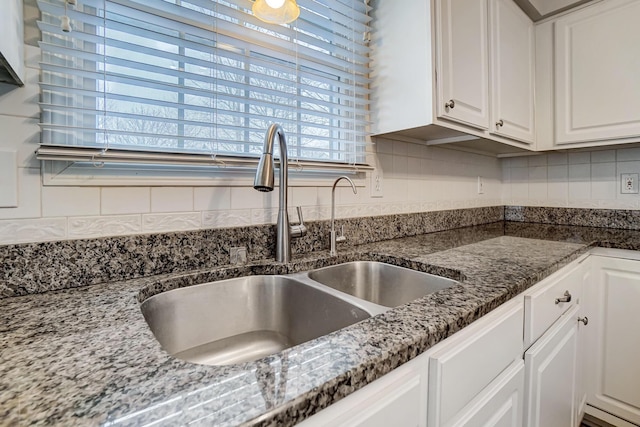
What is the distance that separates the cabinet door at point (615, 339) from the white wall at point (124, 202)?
0.93 m

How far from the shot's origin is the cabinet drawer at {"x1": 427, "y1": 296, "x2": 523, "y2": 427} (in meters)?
0.55

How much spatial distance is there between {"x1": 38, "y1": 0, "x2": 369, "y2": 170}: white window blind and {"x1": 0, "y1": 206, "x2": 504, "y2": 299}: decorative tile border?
0.23 m

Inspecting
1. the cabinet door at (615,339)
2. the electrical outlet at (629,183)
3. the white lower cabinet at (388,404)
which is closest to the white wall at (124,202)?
the white lower cabinet at (388,404)

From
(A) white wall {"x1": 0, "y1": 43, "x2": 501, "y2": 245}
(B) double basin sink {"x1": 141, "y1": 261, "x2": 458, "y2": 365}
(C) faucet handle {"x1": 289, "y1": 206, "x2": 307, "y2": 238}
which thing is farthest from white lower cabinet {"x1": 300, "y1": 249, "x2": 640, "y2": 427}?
(A) white wall {"x1": 0, "y1": 43, "x2": 501, "y2": 245}

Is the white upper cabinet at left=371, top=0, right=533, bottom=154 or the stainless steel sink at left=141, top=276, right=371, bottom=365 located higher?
the white upper cabinet at left=371, top=0, right=533, bottom=154

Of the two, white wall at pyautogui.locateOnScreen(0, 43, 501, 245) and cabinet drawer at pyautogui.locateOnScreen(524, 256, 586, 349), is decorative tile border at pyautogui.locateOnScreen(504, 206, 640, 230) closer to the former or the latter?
cabinet drawer at pyautogui.locateOnScreen(524, 256, 586, 349)

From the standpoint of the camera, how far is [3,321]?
1.75 feet

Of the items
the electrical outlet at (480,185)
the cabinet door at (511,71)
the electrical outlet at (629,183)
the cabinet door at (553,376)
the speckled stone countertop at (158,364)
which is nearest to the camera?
the speckled stone countertop at (158,364)

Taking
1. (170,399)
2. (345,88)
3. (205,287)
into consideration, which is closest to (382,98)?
(345,88)

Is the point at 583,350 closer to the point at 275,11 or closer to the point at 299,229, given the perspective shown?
the point at 299,229

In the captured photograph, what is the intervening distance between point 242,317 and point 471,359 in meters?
0.59

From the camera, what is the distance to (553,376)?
3.21 ft

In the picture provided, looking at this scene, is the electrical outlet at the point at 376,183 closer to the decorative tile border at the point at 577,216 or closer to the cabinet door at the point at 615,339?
A: the cabinet door at the point at 615,339

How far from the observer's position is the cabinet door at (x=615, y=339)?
1274 millimetres
